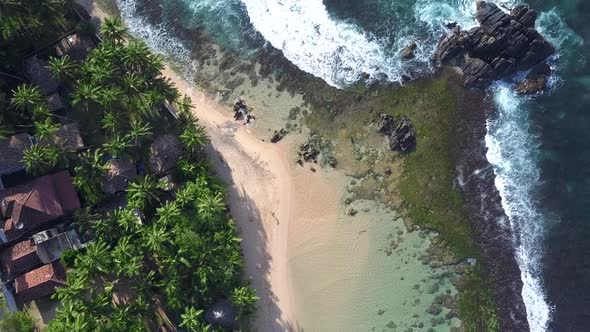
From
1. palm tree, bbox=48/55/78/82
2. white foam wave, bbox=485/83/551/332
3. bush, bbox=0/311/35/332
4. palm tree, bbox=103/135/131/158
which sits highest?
palm tree, bbox=48/55/78/82

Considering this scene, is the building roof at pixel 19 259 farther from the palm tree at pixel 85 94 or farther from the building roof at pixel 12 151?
the palm tree at pixel 85 94

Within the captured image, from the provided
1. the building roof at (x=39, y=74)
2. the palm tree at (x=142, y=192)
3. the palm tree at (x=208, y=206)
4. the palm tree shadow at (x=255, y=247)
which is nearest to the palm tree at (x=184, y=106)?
the palm tree shadow at (x=255, y=247)

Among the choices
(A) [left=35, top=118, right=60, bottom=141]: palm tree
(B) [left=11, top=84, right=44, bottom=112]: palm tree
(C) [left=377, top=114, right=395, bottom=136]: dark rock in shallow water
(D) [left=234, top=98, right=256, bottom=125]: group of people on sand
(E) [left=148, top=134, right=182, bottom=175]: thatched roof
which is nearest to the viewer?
(A) [left=35, top=118, right=60, bottom=141]: palm tree

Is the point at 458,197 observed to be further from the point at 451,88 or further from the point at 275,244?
the point at 275,244

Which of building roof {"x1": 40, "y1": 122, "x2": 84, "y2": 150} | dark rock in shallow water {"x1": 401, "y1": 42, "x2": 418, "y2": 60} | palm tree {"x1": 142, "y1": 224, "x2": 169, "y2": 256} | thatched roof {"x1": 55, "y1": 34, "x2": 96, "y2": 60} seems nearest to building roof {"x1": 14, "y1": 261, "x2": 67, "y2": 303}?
palm tree {"x1": 142, "y1": 224, "x2": 169, "y2": 256}

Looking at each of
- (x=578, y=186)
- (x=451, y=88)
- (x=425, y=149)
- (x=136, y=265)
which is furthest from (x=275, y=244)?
(x=578, y=186)

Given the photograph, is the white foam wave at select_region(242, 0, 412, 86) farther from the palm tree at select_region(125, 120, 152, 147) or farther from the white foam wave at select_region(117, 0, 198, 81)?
the palm tree at select_region(125, 120, 152, 147)
